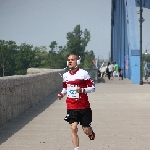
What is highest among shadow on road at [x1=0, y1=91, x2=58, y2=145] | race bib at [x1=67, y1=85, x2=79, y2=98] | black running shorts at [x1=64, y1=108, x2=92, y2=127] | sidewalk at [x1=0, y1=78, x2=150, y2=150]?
race bib at [x1=67, y1=85, x2=79, y2=98]

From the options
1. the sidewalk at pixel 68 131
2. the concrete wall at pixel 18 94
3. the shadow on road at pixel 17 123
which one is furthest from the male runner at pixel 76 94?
the concrete wall at pixel 18 94

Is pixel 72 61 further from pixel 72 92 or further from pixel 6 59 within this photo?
pixel 6 59

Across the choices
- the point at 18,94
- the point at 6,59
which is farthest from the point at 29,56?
the point at 18,94

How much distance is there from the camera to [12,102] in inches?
486

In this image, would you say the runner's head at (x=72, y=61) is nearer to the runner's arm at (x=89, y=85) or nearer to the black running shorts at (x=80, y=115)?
the runner's arm at (x=89, y=85)

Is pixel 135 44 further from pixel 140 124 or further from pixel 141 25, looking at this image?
pixel 140 124

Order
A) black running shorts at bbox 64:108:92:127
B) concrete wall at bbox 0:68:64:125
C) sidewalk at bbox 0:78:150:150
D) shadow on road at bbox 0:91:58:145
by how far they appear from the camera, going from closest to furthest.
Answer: black running shorts at bbox 64:108:92:127 → sidewalk at bbox 0:78:150:150 → shadow on road at bbox 0:91:58:145 → concrete wall at bbox 0:68:64:125

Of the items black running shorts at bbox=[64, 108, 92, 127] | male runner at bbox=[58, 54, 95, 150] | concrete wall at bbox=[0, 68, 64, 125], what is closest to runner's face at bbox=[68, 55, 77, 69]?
male runner at bbox=[58, 54, 95, 150]

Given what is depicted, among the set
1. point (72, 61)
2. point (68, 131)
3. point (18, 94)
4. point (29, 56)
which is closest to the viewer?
point (72, 61)

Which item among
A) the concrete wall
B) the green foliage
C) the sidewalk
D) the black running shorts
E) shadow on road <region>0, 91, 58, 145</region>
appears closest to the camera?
the black running shorts

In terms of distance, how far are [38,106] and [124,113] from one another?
326 centimetres

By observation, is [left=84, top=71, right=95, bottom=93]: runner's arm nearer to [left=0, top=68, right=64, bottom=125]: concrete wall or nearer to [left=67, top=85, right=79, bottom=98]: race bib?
[left=67, top=85, right=79, bottom=98]: race bib

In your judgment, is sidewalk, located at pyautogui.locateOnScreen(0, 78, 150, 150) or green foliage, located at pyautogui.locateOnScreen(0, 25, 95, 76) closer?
sidewalk, located at pyautogui.locateOnScreen(0, 78, 150, 150)

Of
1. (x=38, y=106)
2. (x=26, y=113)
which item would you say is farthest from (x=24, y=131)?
(x=38, y=106)
